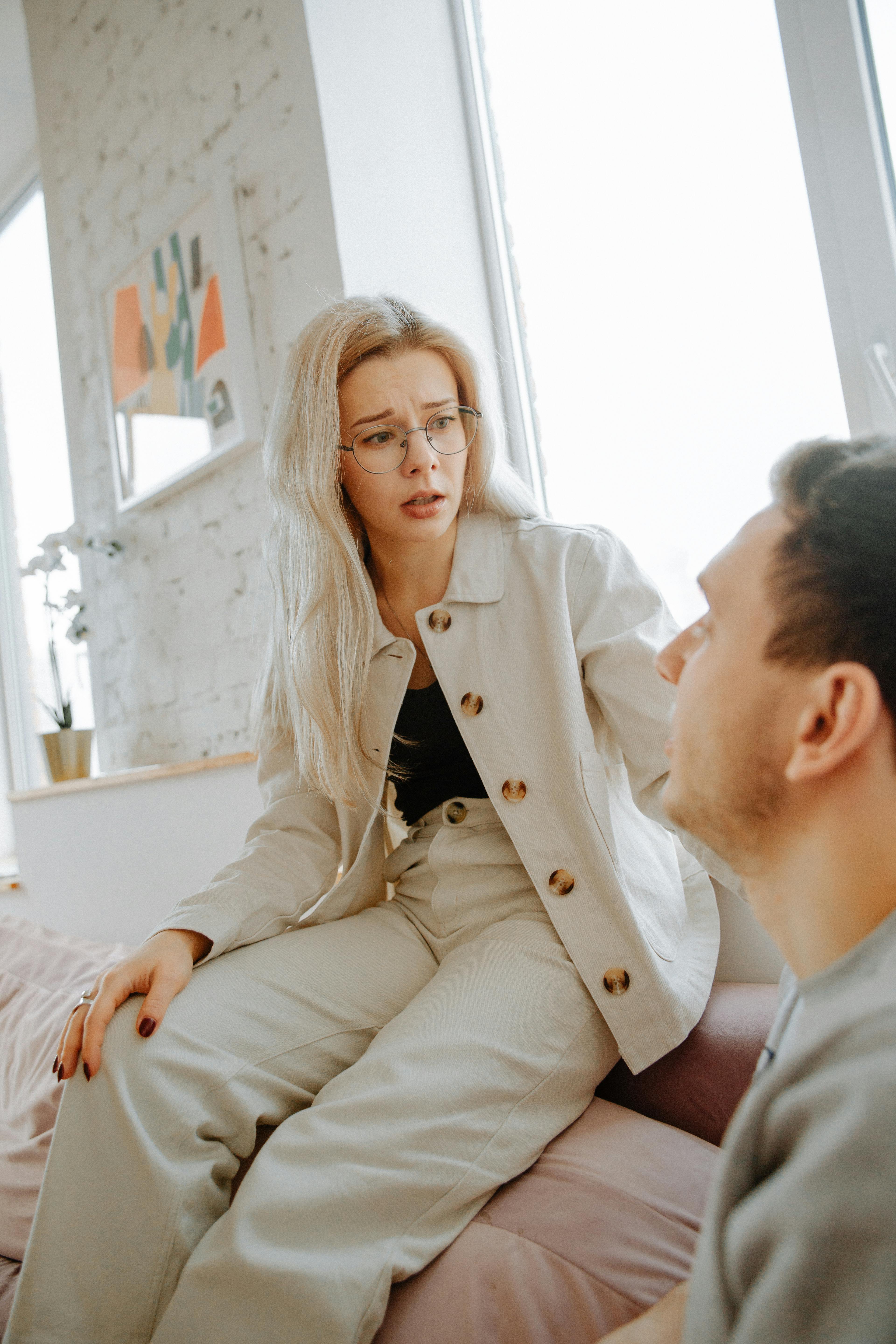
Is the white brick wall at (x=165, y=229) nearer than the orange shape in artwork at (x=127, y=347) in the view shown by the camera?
Yes

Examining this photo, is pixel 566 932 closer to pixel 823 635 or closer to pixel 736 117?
pixel 823 635

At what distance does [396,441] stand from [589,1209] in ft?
3.49

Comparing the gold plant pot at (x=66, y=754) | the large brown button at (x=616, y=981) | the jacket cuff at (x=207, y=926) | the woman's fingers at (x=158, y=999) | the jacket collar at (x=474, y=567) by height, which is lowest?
the large brown button at (x=616, y=981)

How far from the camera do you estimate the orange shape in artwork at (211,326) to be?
2.51 m

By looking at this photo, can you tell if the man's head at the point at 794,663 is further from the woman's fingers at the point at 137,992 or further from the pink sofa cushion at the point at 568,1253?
the woman's fingers at the point at 137,992

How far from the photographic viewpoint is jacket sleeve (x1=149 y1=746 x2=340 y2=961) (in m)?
1.23

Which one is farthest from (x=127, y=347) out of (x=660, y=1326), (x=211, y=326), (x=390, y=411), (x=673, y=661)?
(x=660, y=1326)

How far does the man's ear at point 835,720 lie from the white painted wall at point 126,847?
1.90 meters

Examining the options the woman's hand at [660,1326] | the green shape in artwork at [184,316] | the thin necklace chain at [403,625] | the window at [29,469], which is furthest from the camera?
the window at [29,469]

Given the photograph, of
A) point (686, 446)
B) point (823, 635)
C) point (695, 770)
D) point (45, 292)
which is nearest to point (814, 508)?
point (823, 635)

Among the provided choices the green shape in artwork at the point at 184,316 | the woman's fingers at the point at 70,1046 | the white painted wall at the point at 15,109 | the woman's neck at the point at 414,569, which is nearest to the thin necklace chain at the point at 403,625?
the woman's neck at the point at 414,569

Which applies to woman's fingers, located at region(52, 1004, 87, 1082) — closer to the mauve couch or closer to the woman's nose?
the mauve couch

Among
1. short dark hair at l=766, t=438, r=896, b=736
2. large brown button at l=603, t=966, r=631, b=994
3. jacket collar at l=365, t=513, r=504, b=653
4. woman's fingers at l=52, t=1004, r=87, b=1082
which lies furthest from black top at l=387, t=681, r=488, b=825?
short dark hair at l=766, t=438, r=896, b=736

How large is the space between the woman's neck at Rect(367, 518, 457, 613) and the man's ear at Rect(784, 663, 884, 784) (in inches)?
36.5
